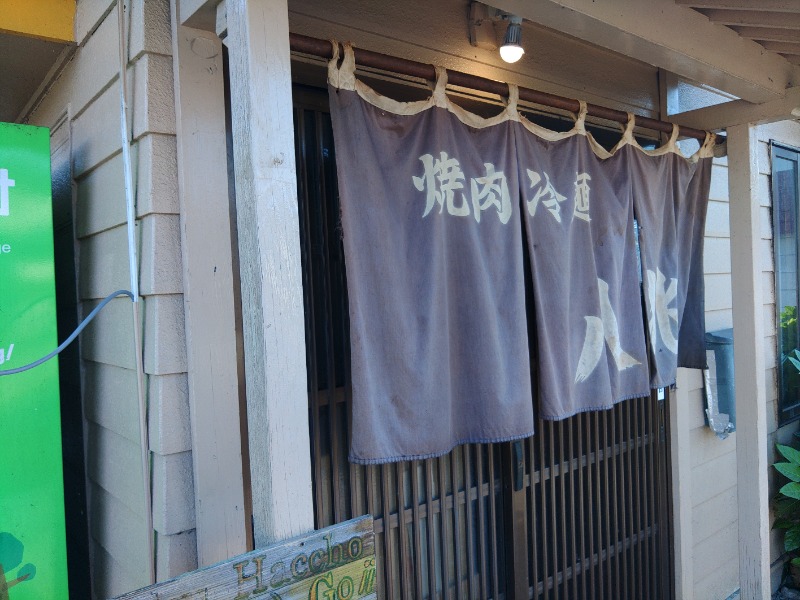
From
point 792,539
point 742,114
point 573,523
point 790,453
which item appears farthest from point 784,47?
point 792,539

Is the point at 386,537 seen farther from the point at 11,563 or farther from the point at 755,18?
the point at 755,18

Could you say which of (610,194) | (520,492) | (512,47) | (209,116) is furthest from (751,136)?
(209,116)

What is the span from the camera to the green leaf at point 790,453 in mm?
5027

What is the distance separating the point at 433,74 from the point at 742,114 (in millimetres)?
Answer: 2299

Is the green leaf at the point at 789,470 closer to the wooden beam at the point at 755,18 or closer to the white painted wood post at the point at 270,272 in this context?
the wooden beam at the point at 755,18

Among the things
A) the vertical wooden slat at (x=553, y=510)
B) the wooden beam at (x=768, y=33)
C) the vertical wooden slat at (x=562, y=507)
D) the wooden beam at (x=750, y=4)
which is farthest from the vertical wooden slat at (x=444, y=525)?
the wooden beam at (x=768, y=33)

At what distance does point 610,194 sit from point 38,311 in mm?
2836

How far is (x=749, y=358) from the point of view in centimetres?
357

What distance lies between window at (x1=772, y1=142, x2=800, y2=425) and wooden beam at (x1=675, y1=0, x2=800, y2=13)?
3.01 meters

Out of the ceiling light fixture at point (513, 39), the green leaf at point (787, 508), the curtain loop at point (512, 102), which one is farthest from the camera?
the green leaf at point (787, 508)

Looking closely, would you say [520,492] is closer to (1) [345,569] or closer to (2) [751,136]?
(1) [345,569]

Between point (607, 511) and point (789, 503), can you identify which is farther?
point (789, 503)

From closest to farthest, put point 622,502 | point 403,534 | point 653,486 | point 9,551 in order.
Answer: point 9,551
point 403,534
point 622,502
point 653,486

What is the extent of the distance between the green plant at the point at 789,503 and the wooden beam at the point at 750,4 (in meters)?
3.94
